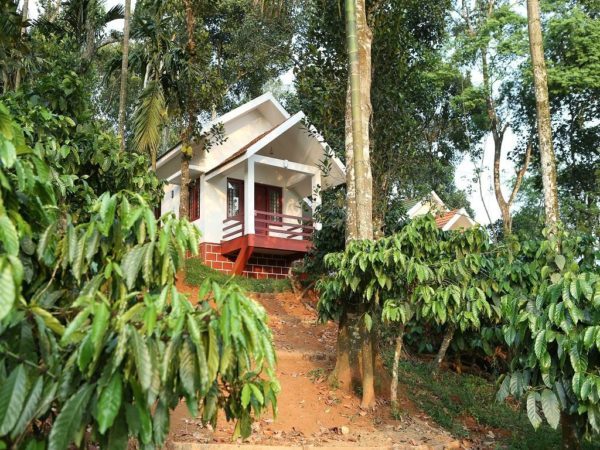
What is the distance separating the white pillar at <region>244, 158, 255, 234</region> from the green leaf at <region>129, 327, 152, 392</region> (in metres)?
14.5

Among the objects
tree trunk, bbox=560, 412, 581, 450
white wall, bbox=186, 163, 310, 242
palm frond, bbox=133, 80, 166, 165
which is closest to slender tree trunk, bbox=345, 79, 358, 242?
tree trunk, bbox=560, 412, 581, 450

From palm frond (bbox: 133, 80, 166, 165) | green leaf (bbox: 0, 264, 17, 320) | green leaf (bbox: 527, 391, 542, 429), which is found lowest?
green leaf (bbox: 527, 391, 542, 429)

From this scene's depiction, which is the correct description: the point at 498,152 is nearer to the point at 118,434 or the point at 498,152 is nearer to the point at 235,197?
the point at 235,197

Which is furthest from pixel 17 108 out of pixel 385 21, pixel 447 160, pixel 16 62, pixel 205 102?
pixel 447 160

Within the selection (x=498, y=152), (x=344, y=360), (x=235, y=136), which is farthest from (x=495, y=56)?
(x=344, y=360)

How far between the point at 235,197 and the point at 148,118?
18.5 feet

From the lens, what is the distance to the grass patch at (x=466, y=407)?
26.1 ft

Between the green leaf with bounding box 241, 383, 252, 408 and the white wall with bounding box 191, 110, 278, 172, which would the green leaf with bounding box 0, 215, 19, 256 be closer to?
the green leaf with bounding box 241, 383, 252, 408

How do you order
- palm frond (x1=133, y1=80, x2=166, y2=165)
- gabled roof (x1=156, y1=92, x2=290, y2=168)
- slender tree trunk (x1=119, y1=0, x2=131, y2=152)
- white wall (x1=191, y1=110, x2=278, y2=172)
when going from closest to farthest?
palm frond (x1=133, y1=80, x2=166, y2=165) → slender tree trunk (x1=119, y1=0, x2=131, y2=152) → gabled roof (x1=156, y1=92, x2=290, y2=168) → white wall (x1=191, y1=110, x2=278, y2=172)

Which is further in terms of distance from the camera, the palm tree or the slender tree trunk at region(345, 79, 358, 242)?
the palm tree

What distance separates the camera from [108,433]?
2459mm

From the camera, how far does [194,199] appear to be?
62.6 ft

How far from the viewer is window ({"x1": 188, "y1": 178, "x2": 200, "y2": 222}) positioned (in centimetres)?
1875

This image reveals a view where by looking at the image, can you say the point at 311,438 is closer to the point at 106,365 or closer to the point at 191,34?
the point at 106,365
